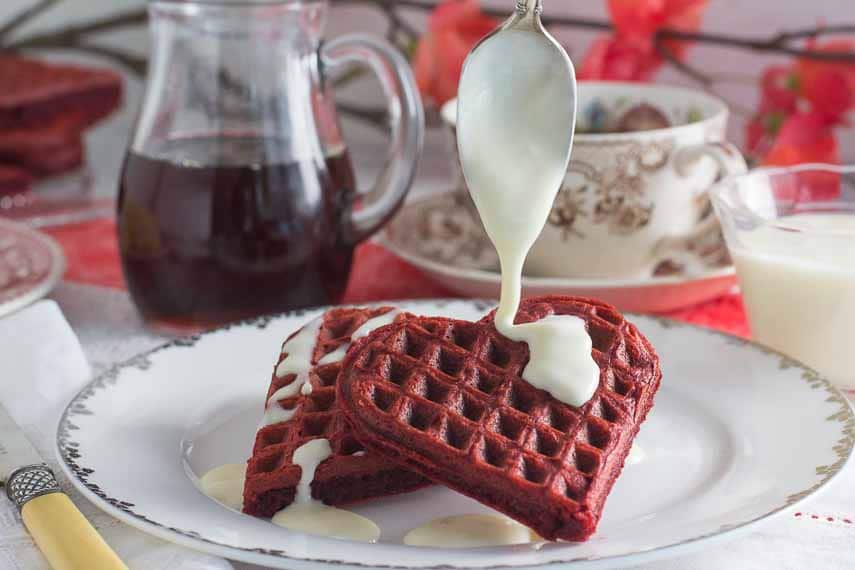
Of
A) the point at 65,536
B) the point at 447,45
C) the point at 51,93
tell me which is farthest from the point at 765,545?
the point at 51,93

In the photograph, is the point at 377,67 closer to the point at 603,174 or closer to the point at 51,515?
the point at 603,174

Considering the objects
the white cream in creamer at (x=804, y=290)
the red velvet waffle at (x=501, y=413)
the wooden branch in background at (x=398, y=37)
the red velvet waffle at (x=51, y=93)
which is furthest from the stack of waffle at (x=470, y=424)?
the red velvet waffle at (x=51, y=93)

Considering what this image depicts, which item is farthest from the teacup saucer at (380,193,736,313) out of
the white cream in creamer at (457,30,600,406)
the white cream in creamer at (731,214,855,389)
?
the white cream in creamer at (457,30,600,406)

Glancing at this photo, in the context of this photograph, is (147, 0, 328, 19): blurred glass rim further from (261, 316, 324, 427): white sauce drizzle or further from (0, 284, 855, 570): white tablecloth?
(0, 284, 855, 570): white tablecloth

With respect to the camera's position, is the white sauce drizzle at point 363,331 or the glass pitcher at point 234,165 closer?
the white sauce drizzle at point 363,331

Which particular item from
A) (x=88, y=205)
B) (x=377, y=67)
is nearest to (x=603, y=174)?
(x=377, y=67)

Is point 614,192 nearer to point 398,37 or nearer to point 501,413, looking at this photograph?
point 501,413

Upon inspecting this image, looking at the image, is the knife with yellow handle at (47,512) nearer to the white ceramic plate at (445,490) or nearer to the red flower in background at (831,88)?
the white ceramic plate at (445,490)
